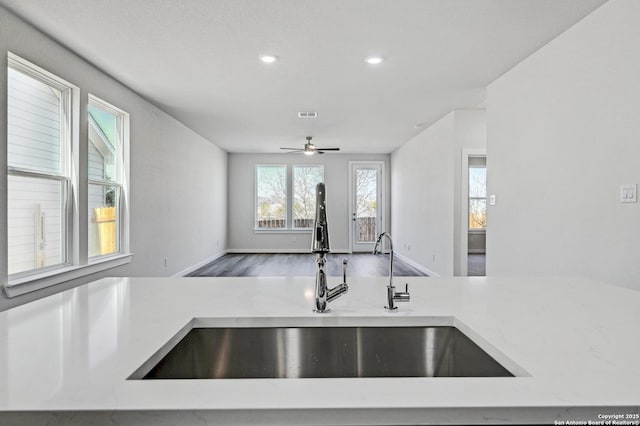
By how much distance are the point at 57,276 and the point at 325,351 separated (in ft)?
9.23

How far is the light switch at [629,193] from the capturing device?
7.00 feet

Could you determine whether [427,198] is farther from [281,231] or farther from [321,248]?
[321,248]

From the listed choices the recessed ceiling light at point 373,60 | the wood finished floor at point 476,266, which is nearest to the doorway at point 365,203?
the wood finished floor at point 476,266

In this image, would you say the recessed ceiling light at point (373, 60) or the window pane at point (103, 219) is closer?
the recessed ceiling light at point (373, 60)

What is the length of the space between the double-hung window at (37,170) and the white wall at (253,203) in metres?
5.66

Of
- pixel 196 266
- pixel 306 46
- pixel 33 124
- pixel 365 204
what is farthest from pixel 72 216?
pixel 365 204

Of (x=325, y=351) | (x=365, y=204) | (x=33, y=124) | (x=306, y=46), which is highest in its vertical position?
(x=306, y=46)

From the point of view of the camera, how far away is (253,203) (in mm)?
8820

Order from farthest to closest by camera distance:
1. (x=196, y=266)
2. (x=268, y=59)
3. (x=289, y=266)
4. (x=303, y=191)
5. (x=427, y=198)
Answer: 1. (x=303, y=191)
2. (x=289, y=266)
3. (x=196, y=266)
4. (x=427, y=198)
5. (x=268, y=59)

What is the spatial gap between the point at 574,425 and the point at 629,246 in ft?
7.32

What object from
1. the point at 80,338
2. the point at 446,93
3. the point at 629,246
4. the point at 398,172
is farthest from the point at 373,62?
the point at 398,172

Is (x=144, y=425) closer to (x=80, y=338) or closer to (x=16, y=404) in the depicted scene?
(x=16, y=404)

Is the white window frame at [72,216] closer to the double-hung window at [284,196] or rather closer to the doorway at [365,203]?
the double-hung window at [284,196]

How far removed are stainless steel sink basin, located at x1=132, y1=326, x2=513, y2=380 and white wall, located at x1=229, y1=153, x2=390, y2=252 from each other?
773cm
